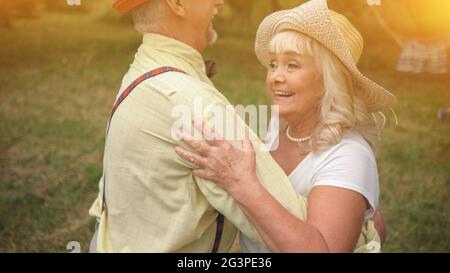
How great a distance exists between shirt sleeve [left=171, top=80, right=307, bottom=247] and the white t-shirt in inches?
4.4

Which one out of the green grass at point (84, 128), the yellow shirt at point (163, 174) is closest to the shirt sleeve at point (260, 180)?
the yellow shirt at point (163, 174)

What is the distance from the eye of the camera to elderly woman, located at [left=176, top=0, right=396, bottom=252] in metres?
1.47

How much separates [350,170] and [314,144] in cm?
13

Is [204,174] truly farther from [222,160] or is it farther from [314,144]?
[314,144]

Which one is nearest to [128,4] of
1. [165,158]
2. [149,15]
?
[149,15]

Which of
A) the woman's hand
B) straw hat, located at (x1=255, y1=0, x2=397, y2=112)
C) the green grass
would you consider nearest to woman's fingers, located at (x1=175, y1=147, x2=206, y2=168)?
the woman's hand

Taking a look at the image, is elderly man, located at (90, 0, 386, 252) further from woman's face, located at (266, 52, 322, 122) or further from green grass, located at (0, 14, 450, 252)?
green grass, located at (0, 14, 450, 252)

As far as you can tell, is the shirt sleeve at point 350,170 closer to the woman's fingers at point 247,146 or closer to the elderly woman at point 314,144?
the elderly woman at point 314,144

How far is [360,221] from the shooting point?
1.58 meters

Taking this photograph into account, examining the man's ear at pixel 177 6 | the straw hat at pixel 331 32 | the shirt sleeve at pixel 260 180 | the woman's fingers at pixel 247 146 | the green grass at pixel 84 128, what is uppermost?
the man's ear at pixel 177 6

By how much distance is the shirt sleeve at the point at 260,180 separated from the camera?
148 cm

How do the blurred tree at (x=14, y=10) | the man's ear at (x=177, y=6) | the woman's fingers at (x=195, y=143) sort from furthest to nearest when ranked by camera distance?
the blurred tree at (x=14, y=10), the man's ear at (x=177, y=6), the woman's fingers at (x=195, y=143)
